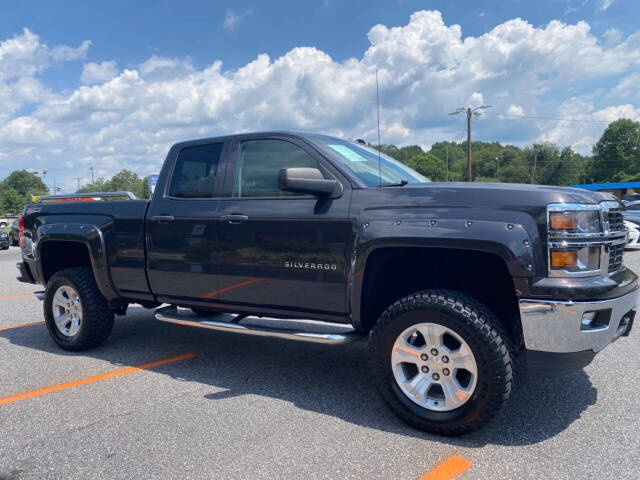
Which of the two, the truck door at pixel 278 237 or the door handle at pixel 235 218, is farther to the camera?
the door handle at pixel 235 218

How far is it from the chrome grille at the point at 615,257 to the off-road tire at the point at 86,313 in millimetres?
4285

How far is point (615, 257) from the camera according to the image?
330 centimetres

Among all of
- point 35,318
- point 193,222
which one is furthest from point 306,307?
point 35,318

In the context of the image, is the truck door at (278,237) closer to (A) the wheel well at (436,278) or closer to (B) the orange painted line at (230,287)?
(B) the orange painted line at (230,287)

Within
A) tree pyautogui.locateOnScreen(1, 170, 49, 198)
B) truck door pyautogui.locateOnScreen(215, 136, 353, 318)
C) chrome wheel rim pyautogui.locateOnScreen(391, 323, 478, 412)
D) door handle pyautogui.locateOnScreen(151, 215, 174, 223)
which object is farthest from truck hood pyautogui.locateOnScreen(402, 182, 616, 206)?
tree pyautogui.locateOnScreen(1, 170, 49, 198)

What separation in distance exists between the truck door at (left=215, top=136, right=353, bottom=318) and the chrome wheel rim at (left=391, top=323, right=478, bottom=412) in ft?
1.85

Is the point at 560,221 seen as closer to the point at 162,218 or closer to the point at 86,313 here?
the point at 162,218

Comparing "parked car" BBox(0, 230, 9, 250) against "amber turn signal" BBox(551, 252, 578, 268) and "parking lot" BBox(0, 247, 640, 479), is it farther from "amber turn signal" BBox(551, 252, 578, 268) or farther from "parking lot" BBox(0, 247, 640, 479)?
"amber turn signal" BBox(551, 252, 578, 268)

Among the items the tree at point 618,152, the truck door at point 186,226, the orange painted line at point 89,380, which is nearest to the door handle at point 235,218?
the truck door at point 186,226

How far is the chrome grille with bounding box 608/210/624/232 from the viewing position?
330cm

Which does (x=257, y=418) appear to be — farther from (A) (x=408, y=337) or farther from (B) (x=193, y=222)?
(B) (x=193, y=222)

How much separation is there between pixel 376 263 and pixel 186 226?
170cm

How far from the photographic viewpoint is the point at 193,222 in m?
4.36

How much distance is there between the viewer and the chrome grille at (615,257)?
3223 mm
